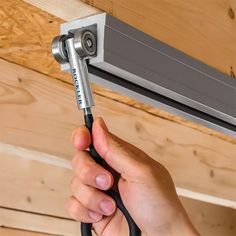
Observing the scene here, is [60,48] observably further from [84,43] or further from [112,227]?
[112,227]

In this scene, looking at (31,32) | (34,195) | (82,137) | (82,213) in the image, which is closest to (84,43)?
(82,137)

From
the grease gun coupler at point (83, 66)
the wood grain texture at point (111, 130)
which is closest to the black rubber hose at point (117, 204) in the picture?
the grease gun coupler at point (83, 66)

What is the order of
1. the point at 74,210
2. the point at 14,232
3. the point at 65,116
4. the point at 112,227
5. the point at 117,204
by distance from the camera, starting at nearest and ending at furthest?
the point at 117,204 → the point at 74,210 → the point at 112,227 → the point at 65,116 → the point at 14,232

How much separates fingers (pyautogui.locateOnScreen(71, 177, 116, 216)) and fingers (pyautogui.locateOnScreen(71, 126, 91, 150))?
7 cm

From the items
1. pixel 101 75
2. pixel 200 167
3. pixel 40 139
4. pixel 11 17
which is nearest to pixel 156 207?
pixel 101 75

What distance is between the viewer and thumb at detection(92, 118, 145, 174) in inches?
32.2

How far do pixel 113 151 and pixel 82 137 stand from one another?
54mm

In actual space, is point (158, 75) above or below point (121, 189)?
above

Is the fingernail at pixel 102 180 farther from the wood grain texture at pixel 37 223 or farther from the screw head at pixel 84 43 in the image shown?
the wood grain texture at pixel 37 223

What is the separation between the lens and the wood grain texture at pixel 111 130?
144cm

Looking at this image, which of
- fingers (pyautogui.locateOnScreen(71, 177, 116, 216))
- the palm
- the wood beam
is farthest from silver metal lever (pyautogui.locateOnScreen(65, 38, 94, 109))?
the wood beam

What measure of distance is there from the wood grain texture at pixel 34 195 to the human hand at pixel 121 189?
3.16 ft

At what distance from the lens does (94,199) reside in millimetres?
841

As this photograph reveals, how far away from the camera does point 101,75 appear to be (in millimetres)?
909
